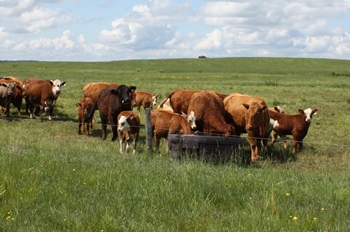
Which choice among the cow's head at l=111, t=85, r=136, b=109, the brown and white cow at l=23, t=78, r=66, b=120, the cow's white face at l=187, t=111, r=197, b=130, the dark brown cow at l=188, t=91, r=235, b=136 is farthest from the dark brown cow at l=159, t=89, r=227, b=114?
the brown and white cow at l=23, t=78, r=66, b=120

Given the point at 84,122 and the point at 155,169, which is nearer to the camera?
the point at 155,169

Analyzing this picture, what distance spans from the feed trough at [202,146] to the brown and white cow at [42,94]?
9.60m

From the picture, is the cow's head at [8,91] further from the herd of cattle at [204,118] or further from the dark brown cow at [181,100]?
the dark brown cow at [181,100]

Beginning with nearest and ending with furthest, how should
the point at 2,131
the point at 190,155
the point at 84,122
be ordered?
the point at 190,155 < the point at 2,131 < the point at 84,122

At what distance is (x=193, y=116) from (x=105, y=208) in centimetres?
656

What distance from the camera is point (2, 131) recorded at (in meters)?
14.9

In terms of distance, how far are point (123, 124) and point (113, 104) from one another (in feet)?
8.62

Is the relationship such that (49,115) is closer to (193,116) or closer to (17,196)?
(193,116)

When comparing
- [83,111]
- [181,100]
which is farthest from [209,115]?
[83,111]

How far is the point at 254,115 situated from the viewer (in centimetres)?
1237

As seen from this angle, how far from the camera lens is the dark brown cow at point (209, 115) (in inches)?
467

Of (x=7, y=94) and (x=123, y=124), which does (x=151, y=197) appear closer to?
(x=123, y=124)

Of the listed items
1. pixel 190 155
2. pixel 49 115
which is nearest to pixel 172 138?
pixel 190 155

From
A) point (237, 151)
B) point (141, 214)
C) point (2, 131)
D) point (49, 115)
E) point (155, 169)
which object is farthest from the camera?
point (49, 115)
